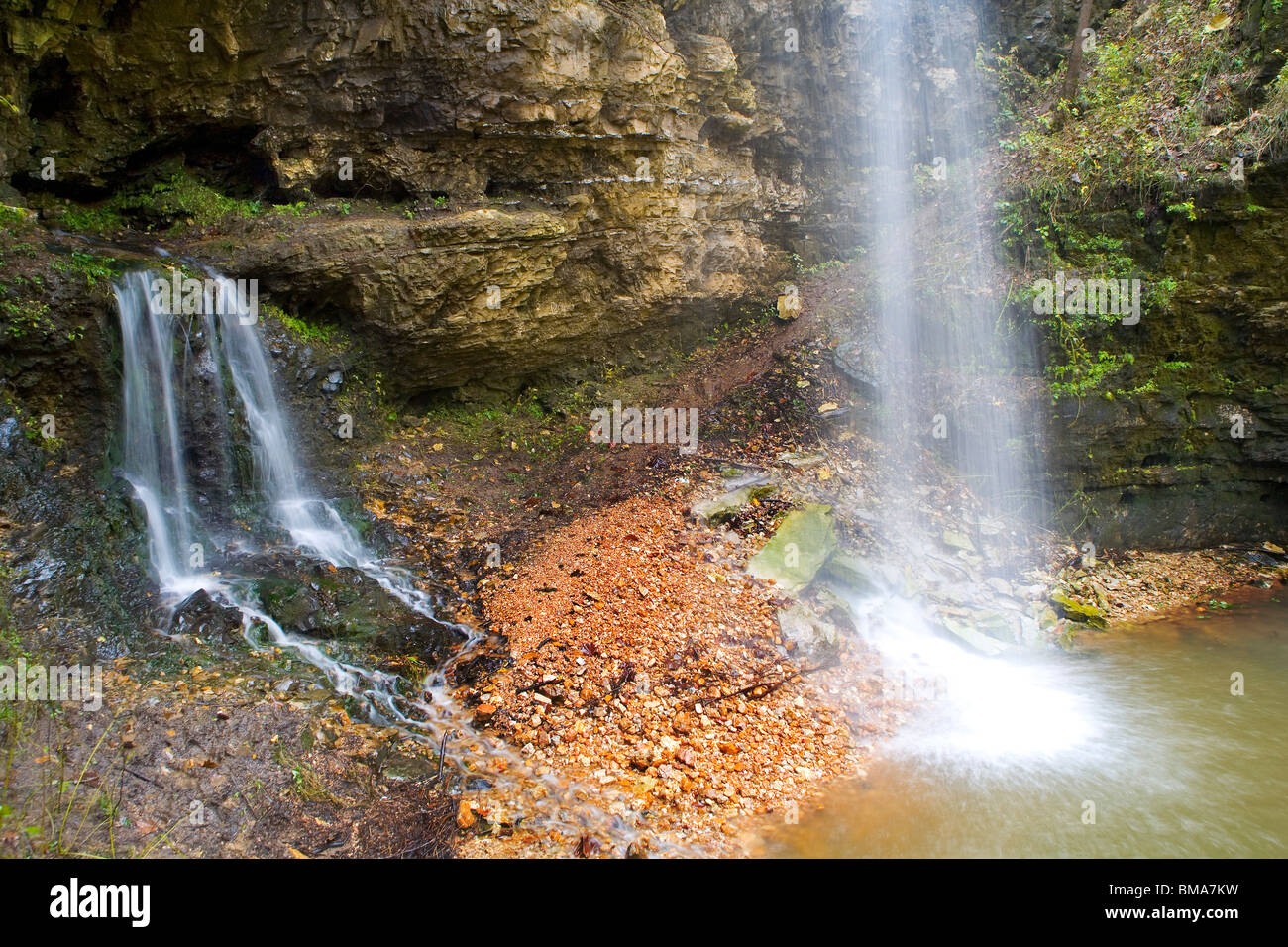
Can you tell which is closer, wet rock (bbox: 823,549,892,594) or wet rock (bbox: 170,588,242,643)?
wet rock (bbox: 170,588,242,643)

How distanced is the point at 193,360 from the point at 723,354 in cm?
800

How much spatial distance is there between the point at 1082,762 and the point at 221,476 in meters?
9.35

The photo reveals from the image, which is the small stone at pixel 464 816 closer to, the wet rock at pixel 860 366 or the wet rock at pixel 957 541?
the wet rock at pixel 957 541

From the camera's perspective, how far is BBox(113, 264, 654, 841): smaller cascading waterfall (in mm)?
6447

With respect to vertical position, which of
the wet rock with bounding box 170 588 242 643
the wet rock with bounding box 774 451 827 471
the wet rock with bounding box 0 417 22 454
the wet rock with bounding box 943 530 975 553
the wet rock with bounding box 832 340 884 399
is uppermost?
the wet rock with bounding box 832 340 884 399

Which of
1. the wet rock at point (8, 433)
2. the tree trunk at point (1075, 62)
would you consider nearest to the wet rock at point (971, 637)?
the tree trunk at point (1075, 62)

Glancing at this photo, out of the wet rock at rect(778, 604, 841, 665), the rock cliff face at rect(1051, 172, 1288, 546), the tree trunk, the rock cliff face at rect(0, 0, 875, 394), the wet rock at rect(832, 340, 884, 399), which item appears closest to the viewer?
the wet rock at rect(778, 604, 841, 665)

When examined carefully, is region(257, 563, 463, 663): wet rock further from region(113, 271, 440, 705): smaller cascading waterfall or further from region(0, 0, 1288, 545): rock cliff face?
region(0, 0, 1288, 545): rock cliff face

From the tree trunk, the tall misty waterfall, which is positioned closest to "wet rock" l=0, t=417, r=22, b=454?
the tall misty waterfall

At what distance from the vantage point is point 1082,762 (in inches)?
239

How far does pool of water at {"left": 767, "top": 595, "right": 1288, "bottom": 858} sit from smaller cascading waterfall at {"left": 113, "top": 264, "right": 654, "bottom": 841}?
373 centimetres

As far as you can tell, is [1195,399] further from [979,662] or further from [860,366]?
[979,662]

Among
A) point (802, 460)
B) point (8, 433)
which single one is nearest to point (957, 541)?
point (802, 460)

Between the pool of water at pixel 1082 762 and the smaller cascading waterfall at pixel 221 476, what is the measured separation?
3.73m
